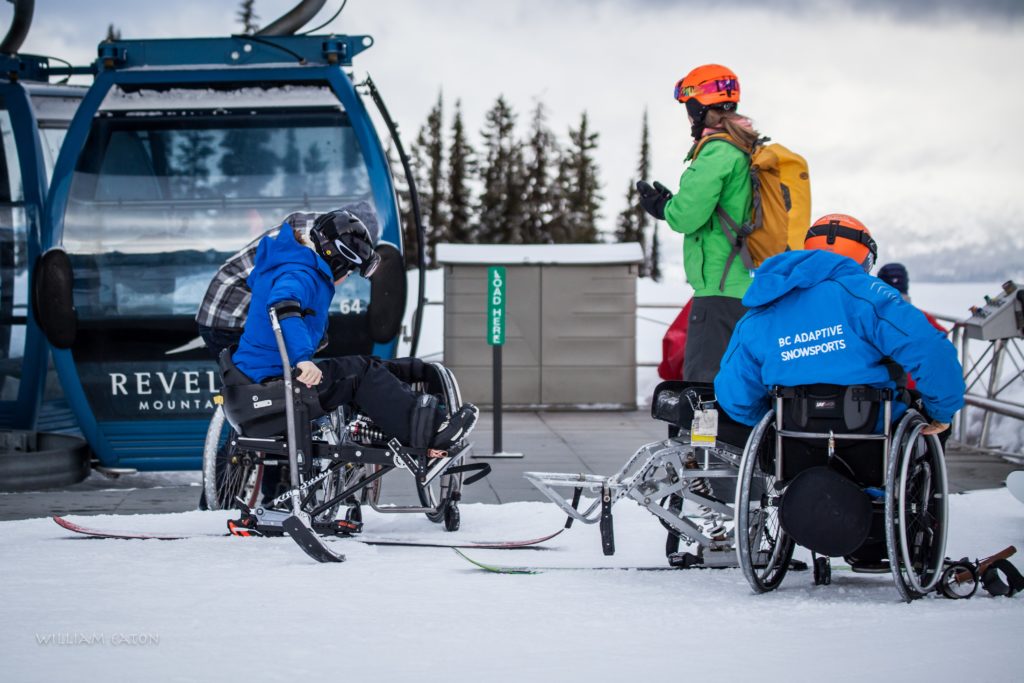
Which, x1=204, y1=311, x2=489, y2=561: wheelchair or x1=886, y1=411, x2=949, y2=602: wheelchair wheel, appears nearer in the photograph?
x1=886, y1=411, x2=949, y2=602: wheelchair wheel

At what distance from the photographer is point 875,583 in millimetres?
4551

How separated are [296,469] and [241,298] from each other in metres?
1.31

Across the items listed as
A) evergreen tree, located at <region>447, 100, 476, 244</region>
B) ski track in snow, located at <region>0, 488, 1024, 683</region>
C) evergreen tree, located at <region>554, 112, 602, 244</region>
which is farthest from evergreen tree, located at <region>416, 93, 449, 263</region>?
ski track in snow, located at <region>0, 488, 1024, 683</region>

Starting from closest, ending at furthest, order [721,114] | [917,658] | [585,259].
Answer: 1. [917,658]
2. [721,114]
3. [585,259]

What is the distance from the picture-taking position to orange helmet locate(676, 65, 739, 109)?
17.2 ft

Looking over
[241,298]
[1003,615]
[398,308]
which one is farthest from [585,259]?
[1003,615]

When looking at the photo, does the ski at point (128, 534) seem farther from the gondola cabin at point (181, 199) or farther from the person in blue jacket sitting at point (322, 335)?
the gondola cabin at point (181, 199)

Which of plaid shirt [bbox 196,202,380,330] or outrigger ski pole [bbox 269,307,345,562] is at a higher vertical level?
plaid shirt [bbox 196,202,380,330]

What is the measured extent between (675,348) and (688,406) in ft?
3.49

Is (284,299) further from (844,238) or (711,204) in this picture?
(844,238)

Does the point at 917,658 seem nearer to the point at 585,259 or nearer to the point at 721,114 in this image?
the point at 721,114

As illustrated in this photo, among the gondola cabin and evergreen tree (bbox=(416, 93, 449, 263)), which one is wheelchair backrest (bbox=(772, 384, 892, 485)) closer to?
the gondola cabin

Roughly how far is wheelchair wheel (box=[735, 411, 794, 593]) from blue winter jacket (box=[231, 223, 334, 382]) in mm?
1779

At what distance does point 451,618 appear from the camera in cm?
385
